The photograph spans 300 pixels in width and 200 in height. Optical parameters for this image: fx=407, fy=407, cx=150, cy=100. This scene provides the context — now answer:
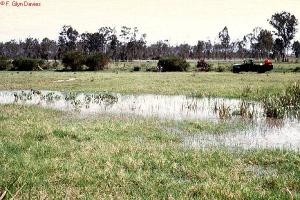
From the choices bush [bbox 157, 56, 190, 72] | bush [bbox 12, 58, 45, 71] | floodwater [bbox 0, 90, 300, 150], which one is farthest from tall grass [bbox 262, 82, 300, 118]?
bush [bbox 12, 58, 45, 71]

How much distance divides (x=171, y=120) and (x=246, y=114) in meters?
3.79

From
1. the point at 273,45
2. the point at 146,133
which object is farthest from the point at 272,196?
the point at 273,45

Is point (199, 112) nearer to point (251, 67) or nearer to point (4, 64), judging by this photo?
point (251, 67)

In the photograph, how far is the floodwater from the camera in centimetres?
1298

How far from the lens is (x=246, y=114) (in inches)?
725

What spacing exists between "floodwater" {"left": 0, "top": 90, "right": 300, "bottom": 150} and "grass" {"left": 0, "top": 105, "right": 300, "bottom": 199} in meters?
1.42

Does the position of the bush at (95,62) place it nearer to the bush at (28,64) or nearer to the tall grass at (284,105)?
the bush at (28,64)

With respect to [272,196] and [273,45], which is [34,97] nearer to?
[272,196]

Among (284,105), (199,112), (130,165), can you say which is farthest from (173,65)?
(130,165)

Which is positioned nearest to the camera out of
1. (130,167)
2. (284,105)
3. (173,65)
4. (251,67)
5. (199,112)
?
(130,167)

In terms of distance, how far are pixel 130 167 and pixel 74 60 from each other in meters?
52.8

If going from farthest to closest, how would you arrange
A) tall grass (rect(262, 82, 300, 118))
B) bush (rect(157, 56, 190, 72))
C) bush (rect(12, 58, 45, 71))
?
bush (rect(12, 58, 45, 71)) → bush (rect(157, 56, 190, 72)) → tall grass (rect(262, 82, 300, 118))

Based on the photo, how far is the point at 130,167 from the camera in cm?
945

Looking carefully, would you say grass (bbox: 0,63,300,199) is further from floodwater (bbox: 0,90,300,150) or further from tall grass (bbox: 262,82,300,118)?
tall grass (bbox: 262,82,300,118)
